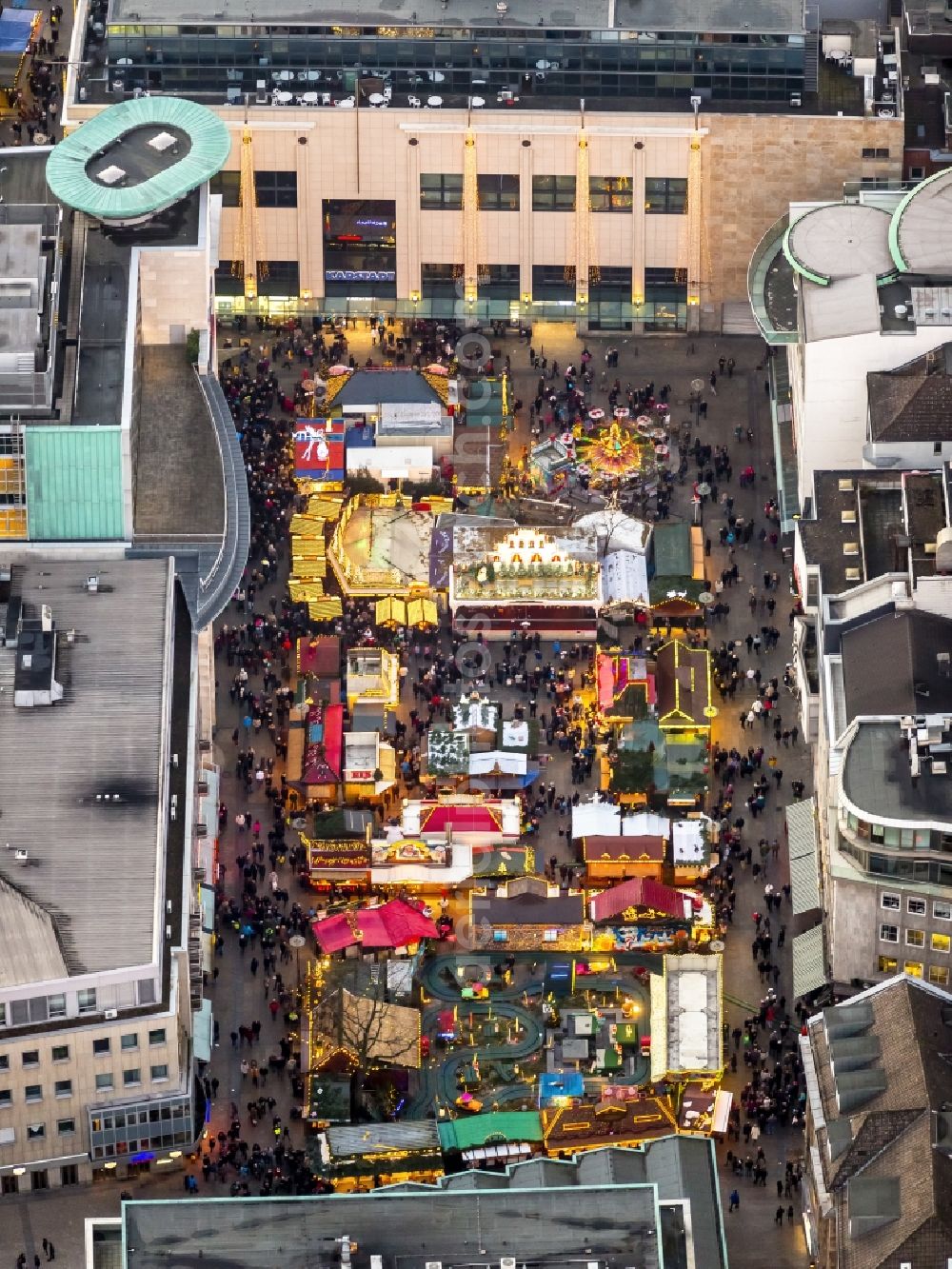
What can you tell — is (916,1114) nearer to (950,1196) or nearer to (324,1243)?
(950,1196)

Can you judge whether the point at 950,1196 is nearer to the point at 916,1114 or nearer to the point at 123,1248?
the point at 916,1114

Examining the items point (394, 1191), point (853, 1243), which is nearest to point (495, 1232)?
point (394, 1191)

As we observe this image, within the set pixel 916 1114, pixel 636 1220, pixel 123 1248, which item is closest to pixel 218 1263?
pixel 123 1248

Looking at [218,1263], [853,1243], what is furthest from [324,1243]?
[853,1243]

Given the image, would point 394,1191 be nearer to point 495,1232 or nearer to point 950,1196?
point 495,1232

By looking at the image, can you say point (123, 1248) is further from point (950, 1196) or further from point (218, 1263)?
point (950, 1196)

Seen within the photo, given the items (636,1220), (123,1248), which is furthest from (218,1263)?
(636,1220)
